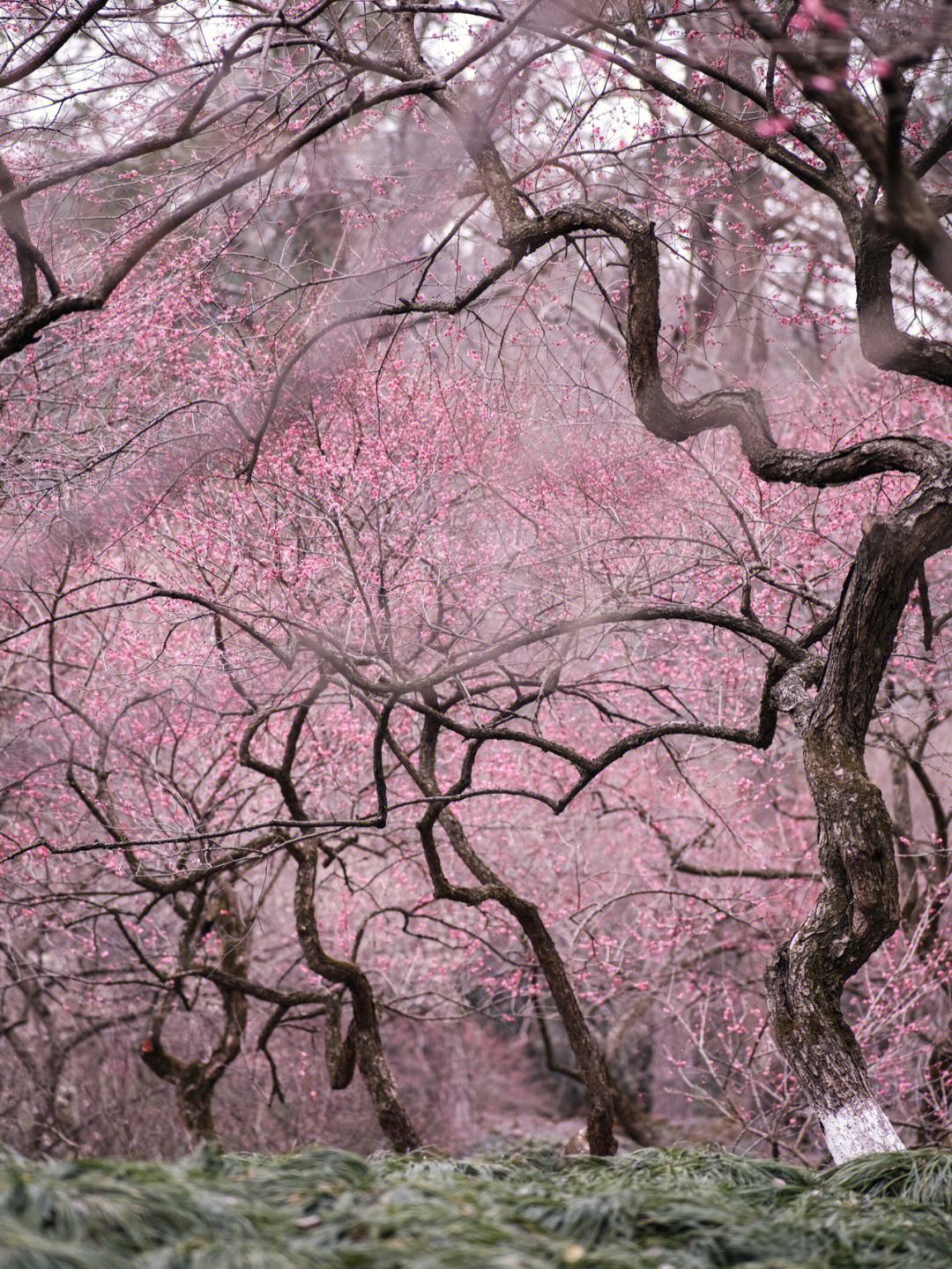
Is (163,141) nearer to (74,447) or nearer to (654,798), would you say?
(74,447)

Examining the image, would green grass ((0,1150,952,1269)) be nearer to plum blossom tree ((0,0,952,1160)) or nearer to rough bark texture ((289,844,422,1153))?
plum blossom tree ((0,0,952,1160))

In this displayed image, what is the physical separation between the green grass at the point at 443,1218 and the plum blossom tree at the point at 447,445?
128 cm

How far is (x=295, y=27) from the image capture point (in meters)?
4.68

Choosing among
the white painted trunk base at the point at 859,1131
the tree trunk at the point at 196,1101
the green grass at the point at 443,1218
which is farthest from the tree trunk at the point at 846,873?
the tree trunk at the point at 196,1101

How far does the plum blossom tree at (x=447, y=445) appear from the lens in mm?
4359

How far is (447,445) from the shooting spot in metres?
7.52

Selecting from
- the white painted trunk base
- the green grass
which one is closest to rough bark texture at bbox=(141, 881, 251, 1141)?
the white painted trunk base

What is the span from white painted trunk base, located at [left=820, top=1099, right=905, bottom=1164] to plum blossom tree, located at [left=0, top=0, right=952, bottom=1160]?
0.02 metres

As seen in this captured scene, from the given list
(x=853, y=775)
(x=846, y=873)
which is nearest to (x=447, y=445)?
(x=853, y=775)

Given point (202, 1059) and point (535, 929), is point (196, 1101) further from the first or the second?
point (535, 929)

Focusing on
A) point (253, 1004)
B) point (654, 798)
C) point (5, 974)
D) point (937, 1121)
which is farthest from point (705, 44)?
point (253, 1004)

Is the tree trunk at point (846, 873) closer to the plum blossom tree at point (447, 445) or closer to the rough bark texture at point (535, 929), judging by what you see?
the plum blossom tree at point (447, 445)

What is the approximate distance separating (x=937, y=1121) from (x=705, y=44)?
7246 mm

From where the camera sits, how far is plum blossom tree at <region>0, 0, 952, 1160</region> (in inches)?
172
